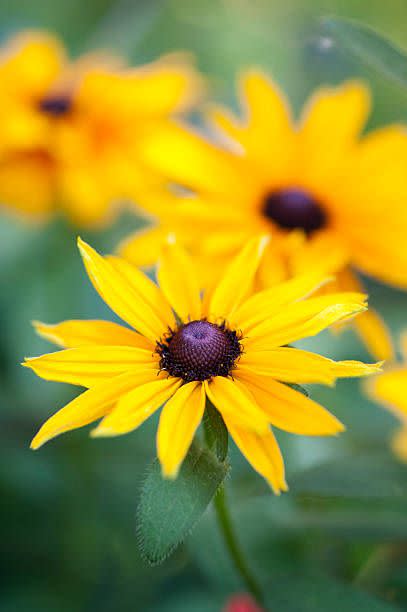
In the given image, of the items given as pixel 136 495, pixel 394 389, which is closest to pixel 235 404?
pixel 394 389

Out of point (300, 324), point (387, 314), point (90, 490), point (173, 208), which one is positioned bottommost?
point (90, 490)

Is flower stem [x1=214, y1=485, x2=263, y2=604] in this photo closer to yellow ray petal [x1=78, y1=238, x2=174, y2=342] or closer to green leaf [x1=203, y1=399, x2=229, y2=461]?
green leaf [x1=203, y1=399, x2=229, y2=461]

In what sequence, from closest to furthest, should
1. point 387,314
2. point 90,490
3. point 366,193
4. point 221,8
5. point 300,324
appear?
point 300,324 < point 366,193 < point 90,490 < point 387,314 < point 221,8

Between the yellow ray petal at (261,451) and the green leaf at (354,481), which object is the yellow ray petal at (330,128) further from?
the yellow ray petal at (261,451)

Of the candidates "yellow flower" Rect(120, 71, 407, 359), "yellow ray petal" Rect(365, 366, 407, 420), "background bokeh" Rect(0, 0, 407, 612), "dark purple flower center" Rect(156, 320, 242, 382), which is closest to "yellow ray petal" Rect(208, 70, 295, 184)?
"yellow flower" Rect(120, 71, 407, 359)

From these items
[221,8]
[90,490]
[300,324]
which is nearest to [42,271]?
[90,490]

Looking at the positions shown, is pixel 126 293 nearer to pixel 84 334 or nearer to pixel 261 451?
pixel 84 334

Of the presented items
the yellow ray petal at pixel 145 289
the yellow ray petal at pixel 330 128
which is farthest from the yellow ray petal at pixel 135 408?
the yellow ray petal at pixel 330 128

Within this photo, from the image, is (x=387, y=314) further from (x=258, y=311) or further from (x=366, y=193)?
(x=258, y=311)
